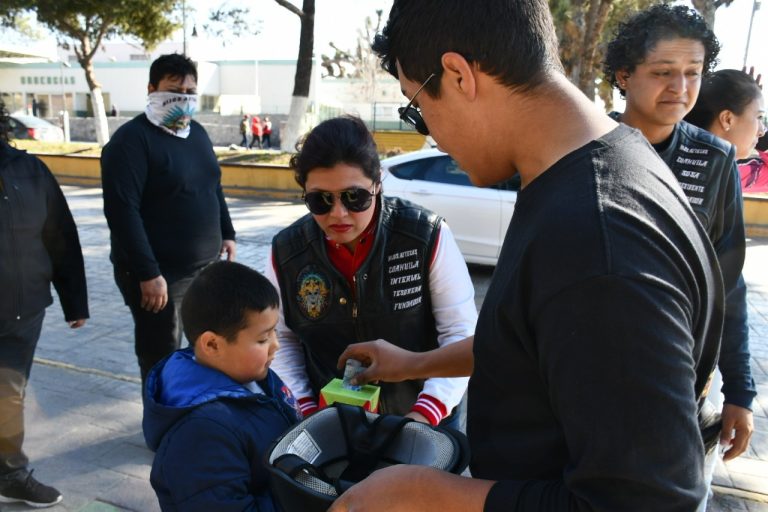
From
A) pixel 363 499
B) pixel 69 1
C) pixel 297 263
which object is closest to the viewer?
pixel 363 499

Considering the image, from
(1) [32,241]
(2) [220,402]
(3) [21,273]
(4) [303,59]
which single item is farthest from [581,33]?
(2) [220,402]

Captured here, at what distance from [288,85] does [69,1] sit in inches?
1097

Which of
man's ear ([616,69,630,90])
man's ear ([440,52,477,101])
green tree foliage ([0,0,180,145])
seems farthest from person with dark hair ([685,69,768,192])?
green tree foliage ([0,0,180,145])

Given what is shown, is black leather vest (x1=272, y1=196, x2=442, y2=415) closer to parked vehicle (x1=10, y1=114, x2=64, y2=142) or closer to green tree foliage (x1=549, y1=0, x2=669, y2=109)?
green tree foliage (x1=549, y1=0, x2=669, y2=109)

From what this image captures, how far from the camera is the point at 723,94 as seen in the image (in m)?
2.53

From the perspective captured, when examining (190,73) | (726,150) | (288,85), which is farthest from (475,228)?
(288,85)

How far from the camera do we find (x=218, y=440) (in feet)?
4.89

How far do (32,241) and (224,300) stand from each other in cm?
166

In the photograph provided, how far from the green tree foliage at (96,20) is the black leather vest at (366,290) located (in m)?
18.8

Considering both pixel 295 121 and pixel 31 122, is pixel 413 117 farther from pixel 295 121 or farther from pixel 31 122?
pixel 31 122

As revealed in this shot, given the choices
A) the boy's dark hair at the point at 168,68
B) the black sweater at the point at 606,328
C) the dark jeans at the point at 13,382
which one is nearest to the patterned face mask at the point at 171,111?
the boy's dark hair at the point at 168,68

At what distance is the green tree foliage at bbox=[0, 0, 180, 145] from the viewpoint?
697 inches

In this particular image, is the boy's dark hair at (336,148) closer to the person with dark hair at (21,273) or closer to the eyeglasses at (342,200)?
the eyeglasses at (342,200)

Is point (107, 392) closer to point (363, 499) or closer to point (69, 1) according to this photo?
point (363, 499)
